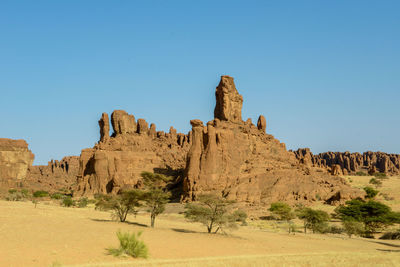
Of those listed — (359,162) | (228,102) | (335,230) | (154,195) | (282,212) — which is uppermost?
(359,162)

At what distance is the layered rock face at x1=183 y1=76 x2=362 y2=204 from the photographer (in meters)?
56.8

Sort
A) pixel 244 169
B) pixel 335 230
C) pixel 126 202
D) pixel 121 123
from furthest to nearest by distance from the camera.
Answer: pixel 121 123
pixel 244 169
pixel 335 230
pixel 126 202

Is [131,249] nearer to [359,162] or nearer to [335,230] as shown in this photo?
[335,230]

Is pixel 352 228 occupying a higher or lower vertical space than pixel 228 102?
lower

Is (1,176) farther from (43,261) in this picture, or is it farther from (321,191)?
(43,261)

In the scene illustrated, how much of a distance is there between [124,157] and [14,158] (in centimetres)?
5211

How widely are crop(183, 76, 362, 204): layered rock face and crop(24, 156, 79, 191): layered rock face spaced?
6572 centimetres

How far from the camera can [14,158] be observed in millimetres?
116250

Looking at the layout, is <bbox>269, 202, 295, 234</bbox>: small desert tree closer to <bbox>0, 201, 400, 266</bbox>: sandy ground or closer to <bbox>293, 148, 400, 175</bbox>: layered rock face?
<bbox>0, 201, 400, 266</bbox>: sandy ground

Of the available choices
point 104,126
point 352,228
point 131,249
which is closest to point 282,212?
point 352,228

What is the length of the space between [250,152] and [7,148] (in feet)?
268

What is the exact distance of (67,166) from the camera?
156 metres

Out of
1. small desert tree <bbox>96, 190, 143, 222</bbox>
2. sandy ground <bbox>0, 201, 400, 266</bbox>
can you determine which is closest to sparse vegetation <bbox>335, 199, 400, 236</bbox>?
sandy ground <bbox>0, 201, 400, 266</bbox>

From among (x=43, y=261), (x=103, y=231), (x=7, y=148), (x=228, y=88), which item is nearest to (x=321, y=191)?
(x=228, y=88)
